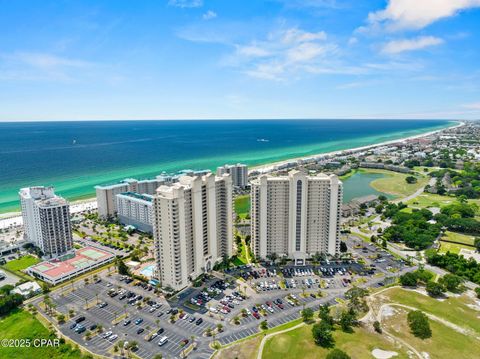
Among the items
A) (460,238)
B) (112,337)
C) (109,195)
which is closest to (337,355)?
(112,337)

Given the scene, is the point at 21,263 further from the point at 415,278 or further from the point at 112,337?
the point at 415,278

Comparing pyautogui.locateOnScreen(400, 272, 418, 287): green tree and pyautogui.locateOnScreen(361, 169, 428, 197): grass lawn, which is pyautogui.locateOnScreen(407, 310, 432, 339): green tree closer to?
pyautogui.locateOnScreen(400, 272, 418, 287): green tree

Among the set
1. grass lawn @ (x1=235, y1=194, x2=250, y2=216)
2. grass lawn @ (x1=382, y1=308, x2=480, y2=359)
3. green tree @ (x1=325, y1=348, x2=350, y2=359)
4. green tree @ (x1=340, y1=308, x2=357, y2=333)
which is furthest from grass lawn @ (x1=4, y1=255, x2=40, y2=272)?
grass lawn @ (x1=382, y1=308, x2=480, y2=359)

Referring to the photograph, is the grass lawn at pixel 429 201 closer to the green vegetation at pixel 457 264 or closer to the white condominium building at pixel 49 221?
the green vegetation at pixel 457 264

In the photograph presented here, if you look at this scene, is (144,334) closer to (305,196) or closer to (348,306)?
(348,306)

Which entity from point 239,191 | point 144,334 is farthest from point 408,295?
point 239,191
